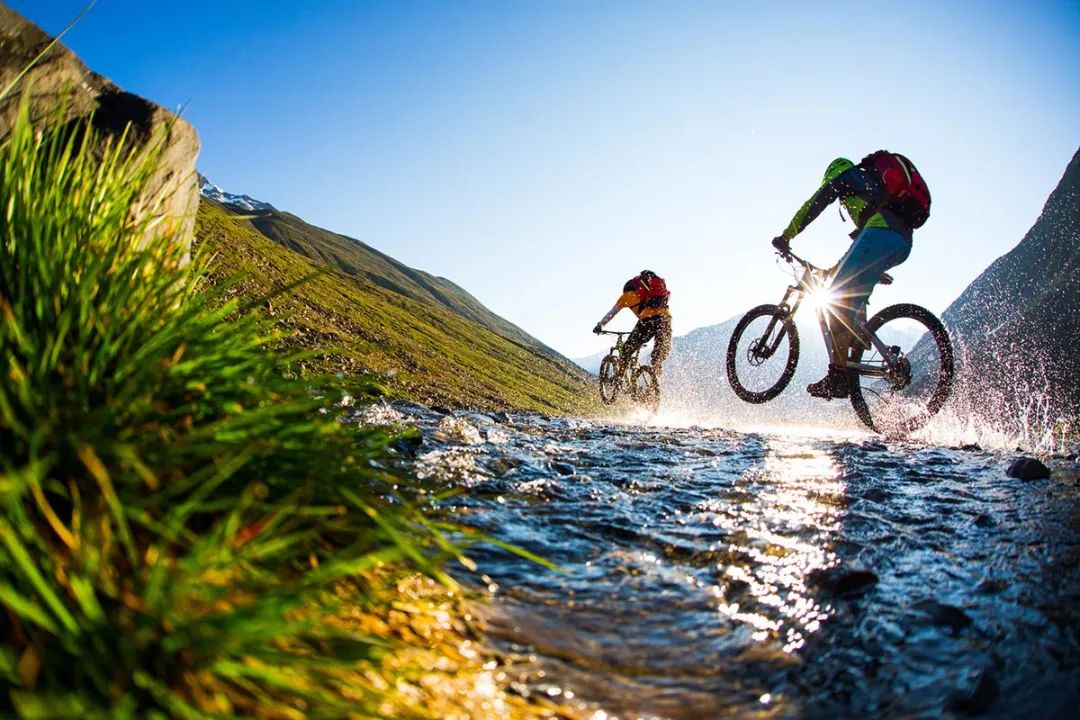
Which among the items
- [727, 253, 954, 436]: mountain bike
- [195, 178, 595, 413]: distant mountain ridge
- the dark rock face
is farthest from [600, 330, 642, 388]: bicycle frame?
the dark rock face

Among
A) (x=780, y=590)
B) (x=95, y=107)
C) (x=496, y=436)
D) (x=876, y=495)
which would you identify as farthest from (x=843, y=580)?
(x=95, y=107)

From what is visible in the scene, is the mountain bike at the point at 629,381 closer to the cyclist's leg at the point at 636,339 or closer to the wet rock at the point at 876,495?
the cyclist's leg at the point at 636,339

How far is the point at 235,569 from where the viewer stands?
1.65m

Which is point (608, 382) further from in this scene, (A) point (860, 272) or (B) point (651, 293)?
(A) point (860, 272)

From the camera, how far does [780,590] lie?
3.20 m

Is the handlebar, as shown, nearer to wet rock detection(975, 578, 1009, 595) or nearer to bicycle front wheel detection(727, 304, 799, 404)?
bicycle front wheel detection(727, 304, 799, 404)

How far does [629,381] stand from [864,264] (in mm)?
10295

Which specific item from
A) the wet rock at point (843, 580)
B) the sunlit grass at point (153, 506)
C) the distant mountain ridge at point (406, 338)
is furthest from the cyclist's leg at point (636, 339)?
the distant mountain ridge at point (406, 338)

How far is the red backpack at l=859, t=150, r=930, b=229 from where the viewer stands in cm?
1028

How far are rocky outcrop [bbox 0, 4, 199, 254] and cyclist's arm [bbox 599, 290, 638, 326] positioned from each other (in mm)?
15412

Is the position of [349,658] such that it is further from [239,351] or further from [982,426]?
[982,426]

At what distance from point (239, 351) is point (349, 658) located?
134 centimetres

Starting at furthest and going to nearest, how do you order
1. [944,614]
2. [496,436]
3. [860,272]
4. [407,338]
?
[407,338], [860,272], [496,436], [944,614]

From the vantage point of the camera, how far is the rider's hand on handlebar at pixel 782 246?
40.7 feet
